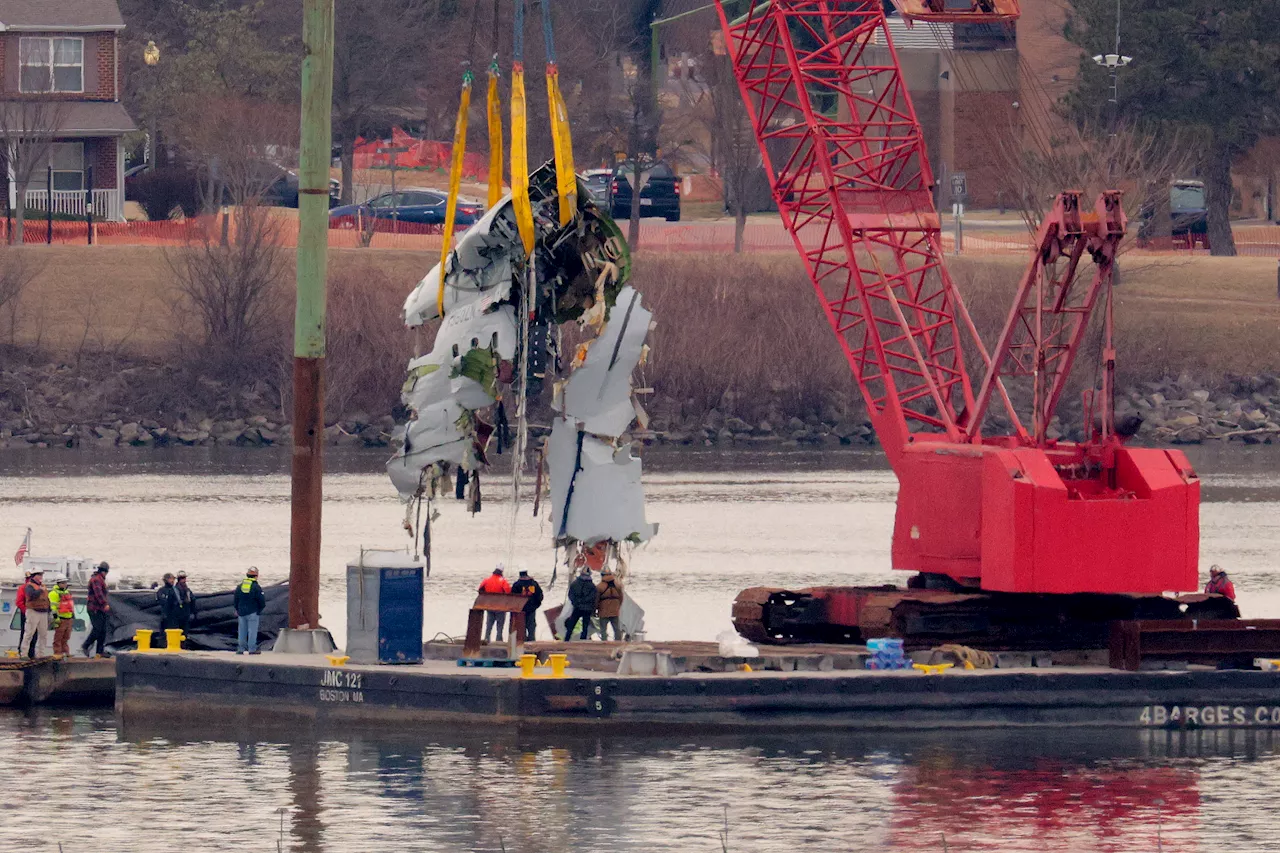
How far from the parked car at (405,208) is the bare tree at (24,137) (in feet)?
38.2

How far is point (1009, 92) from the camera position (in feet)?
364

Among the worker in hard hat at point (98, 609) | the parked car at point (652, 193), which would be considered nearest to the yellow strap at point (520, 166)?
the worker in hard hat at point (98, 609)

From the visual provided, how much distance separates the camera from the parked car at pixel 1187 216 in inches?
4370

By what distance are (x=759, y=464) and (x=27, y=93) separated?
37.7 metres

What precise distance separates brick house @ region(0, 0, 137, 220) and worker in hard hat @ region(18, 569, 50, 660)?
70010mm

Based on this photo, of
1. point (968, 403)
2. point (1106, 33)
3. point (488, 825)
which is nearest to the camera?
Answer: point (488, 825)

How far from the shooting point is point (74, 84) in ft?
359

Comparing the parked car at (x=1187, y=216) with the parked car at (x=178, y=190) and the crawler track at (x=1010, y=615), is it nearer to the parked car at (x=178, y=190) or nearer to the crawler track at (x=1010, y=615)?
the parked car at (x=178, y=190)

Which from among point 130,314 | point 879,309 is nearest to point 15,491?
point 130,314

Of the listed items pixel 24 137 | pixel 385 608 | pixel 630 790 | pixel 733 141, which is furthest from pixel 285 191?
pixel 630 790

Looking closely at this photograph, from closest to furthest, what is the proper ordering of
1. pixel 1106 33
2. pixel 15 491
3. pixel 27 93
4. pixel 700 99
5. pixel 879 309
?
pixel 15 491, pixel 879 309, pixel 1106 33, pixel 27 93, pixel 700 99

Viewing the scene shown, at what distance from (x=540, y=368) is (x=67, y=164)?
7471 cm

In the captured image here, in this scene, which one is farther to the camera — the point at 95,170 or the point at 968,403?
the point at 95,170

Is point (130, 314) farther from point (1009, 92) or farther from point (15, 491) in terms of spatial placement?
point (1009, 92)
